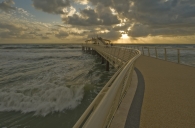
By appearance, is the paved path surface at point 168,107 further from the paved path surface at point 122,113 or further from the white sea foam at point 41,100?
the white sea foam at point 41,100

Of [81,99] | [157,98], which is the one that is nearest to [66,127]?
[81,99]

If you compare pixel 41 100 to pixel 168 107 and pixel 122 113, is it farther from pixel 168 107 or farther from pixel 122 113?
pixel 168 107

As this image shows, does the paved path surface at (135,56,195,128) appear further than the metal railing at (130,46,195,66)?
No

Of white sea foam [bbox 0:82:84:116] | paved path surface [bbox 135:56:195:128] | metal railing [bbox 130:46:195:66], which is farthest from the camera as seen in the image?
metal railing [bbox 130:46:195:66]

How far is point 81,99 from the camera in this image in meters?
7.76

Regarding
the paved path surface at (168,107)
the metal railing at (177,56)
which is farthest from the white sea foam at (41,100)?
the metal railing at (177,56)

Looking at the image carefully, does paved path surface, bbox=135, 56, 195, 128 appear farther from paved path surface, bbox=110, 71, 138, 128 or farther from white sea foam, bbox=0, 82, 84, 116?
white sea foam, bbox=0, 82, 84, 116

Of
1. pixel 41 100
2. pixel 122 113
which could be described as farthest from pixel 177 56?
pixel 122 113

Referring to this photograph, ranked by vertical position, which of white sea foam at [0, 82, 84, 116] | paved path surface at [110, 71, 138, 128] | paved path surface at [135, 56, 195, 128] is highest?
paved path surface at [110, 71, 138, 128]

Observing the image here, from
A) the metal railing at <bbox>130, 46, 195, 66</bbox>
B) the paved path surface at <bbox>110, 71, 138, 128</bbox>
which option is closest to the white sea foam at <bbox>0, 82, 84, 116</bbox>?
the paved path surface at <bbox>110, 71, 138, 128</bbox>

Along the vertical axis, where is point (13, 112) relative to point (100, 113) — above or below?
below

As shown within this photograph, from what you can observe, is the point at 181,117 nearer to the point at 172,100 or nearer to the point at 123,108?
the point at 172,100

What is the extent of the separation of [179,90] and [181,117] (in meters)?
1.93

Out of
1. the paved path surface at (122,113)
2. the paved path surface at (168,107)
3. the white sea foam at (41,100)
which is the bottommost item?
the white sea foam at (41,100)
